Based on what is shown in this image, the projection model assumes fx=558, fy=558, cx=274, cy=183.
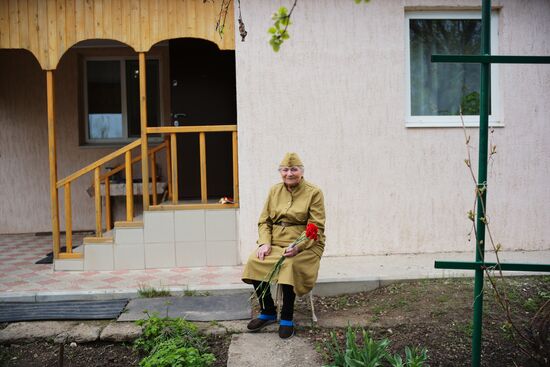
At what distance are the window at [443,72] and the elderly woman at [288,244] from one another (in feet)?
8.42

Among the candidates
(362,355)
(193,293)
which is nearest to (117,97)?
(193,293)

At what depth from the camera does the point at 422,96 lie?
6.73m

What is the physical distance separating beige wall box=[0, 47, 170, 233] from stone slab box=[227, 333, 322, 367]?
5.20m

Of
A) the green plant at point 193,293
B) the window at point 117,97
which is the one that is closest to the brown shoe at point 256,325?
the green plant at point 193,293

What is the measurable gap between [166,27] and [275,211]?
283 centimetres

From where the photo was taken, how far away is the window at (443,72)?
6.62 metres

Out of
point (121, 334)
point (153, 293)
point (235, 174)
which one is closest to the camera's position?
point (121, 334)

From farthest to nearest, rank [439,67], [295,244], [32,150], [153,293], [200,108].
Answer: [32,150] → [200,108] → [439,67] → [153,293] → [295,244]

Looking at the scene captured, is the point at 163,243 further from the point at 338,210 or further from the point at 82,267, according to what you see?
the point at 338,210

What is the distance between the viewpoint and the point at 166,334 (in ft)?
13.9

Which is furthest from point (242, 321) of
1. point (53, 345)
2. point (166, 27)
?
point (166, 27)

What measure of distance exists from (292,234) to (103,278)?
2450 mm

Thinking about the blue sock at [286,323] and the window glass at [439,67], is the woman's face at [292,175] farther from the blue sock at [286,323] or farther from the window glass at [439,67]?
the window glass at [439,67]

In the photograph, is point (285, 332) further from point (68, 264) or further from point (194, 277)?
point (68, 264)
